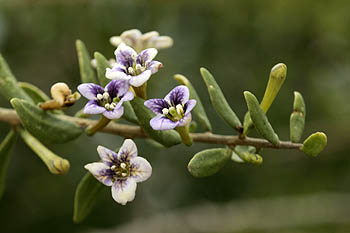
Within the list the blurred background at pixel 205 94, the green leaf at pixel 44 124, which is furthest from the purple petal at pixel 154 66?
the blurred background at pixel 205 94

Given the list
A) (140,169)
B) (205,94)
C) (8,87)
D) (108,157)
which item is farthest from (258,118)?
(205,94)

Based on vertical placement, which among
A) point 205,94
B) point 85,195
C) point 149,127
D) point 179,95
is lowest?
point 205,94

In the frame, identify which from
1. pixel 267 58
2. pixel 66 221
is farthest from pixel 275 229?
pixel 66 221

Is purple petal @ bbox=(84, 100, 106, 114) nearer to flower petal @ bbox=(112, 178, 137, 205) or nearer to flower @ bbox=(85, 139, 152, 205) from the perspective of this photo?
flower @ bbox=(85, 139, 152, 205)

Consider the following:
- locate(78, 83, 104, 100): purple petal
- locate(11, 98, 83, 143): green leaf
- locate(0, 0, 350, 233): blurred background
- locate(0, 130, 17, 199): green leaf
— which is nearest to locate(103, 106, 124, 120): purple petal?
locate(78, 83, 104, 100): purple petal

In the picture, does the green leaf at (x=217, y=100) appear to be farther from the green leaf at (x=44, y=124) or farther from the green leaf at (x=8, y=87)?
the green leaf at (x=8, y=87)

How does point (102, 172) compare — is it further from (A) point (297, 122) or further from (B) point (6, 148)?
(A) point (297, 122)
